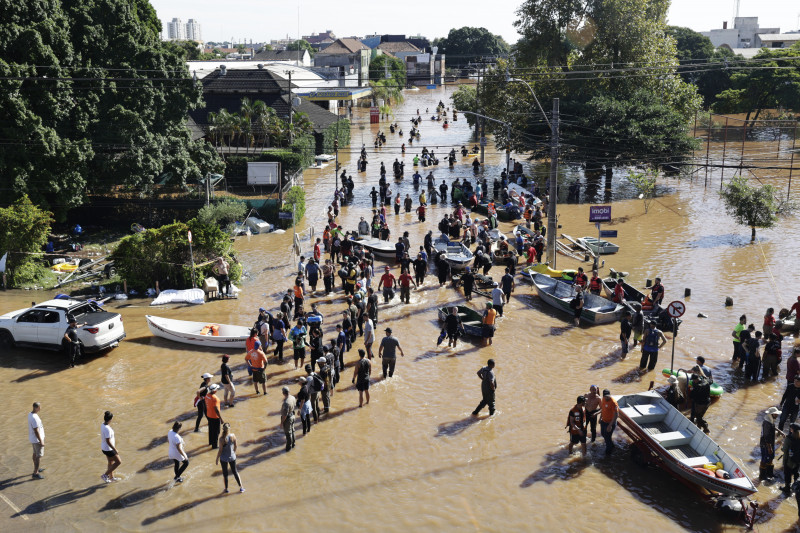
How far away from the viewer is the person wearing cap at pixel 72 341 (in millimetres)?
18469

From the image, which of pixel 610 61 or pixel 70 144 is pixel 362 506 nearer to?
pixel 70 144

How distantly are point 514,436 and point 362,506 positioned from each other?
4061 millimetres

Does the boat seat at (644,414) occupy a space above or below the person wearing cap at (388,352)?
below

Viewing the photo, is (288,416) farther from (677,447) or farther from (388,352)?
(677,447)

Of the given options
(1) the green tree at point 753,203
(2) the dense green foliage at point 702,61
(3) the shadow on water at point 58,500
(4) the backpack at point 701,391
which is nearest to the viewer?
(3) the shadow on water at point 58,500

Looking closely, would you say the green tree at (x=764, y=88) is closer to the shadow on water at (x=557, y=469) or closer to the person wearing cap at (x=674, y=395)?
the person wearing cap at (x=674, y=395)

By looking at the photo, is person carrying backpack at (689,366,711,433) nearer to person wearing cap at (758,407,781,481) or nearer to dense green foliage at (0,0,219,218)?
person wearing cap at (758,407,781,481)

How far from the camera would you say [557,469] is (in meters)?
13.6

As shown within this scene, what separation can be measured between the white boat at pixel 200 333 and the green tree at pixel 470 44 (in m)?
150

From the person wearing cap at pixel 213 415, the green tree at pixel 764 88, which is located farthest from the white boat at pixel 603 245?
the green tree at pixel 764 88

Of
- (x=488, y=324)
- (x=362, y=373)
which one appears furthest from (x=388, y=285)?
(x=362, y=373)

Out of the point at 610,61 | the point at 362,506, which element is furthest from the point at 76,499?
the point at 610,61

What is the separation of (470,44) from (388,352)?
6236 inches

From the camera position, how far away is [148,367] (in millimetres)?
18828
